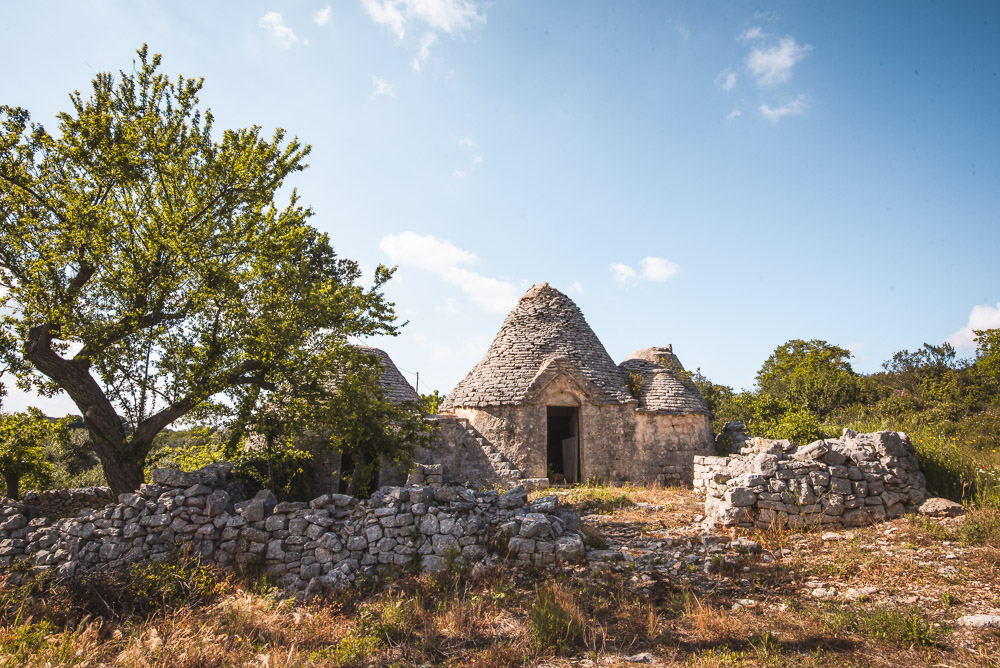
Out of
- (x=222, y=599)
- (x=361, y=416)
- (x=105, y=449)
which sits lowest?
(x=222, y=599)

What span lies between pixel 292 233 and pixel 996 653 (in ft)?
30.8

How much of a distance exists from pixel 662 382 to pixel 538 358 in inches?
138

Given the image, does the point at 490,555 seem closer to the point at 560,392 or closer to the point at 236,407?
the point at 236,407

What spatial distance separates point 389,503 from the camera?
6.63 m

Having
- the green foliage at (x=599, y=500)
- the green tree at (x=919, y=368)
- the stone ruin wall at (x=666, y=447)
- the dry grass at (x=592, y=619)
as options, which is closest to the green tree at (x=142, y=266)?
the dry grass at (x=592, y=619)

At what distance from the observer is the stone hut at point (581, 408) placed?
42.0ft

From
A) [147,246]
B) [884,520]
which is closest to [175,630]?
[147,246]

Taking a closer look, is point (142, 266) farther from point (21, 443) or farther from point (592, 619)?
point (592, 619)

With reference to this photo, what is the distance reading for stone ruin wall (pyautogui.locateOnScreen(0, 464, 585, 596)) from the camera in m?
6.09

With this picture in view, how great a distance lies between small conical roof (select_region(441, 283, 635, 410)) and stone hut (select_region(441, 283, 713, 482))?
0.09ft

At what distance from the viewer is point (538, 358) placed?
13773mm

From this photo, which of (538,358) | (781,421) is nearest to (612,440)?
(538,358)

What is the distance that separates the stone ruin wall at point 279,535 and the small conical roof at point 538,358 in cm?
638

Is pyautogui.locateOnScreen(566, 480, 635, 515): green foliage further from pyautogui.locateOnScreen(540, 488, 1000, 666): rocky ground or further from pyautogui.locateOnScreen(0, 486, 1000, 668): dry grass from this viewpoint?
pyautogui.locateOnScreen(0, 486, 1000, 668): dry grass
